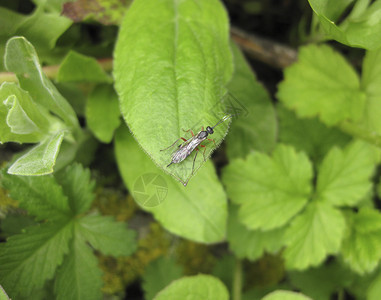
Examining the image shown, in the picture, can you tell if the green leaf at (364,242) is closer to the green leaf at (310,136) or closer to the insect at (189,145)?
the green leaf at (310,136)

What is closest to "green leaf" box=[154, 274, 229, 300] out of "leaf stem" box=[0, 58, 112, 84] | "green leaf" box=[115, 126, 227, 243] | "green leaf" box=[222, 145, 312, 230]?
"green leaf" box=[115, 126, 227, 243]

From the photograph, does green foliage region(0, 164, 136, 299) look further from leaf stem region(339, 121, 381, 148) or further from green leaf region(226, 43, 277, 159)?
leaf stem region(339, 121, 381, 148)

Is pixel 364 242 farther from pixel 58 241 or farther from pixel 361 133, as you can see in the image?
pixel 58 241

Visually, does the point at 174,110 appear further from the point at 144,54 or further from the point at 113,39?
the point at 113,39

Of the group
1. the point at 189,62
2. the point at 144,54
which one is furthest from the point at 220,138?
the point at 144,54

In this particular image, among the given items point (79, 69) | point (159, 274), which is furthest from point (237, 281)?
point (79, 69)

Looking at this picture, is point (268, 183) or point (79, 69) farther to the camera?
point (268, 183)
